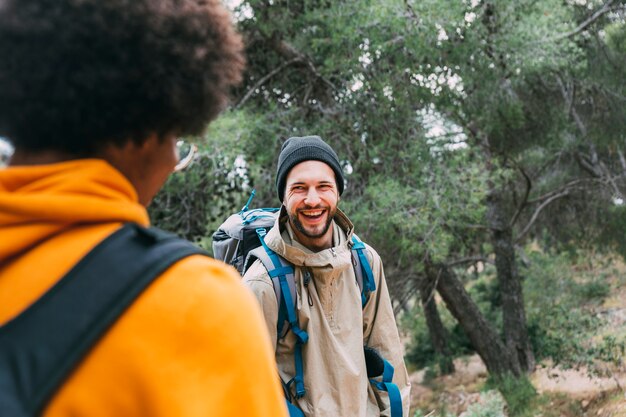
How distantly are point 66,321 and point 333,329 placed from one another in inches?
88.3

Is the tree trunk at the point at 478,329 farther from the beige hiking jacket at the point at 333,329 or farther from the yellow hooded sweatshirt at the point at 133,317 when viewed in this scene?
the yellow hooded sweatshirt at the point at 133,317

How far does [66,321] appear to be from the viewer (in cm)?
90

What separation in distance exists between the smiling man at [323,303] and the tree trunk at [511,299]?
27.5ft

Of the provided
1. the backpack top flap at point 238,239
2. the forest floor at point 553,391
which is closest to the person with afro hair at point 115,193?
the backpack top flap at point 238,239

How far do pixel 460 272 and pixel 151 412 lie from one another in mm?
17001

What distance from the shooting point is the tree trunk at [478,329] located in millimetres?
11344

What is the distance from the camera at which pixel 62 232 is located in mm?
998

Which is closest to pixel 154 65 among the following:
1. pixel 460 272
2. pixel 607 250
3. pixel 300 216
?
pixel 300 216

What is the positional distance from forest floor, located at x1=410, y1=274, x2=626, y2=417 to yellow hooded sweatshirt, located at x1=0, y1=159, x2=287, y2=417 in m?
6.38

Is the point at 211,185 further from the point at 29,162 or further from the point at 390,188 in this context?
the point at 29,162

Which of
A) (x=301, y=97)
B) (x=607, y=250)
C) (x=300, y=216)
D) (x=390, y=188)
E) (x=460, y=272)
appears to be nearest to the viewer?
(x=300, y=216)

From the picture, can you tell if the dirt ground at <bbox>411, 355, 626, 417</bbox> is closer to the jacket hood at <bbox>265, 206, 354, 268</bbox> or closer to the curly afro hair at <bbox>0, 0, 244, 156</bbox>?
the jacket hood at <bbox>265, 206, 354, 268</bbox>

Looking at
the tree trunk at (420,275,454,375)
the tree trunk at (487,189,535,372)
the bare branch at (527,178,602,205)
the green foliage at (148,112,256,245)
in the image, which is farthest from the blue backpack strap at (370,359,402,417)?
the tree trunk at (420,275,454,375)

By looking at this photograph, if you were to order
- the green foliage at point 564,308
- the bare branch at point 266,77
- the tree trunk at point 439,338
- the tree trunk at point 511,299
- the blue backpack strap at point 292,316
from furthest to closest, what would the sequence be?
1. the tree trunk at point 439,338
2. the tree trunk at point 511,299
3. the green foliage at point 564,308
4. the bare branch at point 266,77
5. the blue backpack strap at point 292,316
